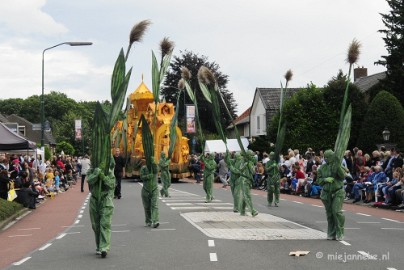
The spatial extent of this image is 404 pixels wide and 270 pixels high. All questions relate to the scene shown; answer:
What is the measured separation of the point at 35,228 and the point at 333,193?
26.2 ft

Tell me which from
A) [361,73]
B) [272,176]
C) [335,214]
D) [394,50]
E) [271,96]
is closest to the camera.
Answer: [335,214]

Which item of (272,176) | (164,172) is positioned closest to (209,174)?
(164,172)

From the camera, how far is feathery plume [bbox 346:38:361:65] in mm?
14492

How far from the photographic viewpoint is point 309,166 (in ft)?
98.9

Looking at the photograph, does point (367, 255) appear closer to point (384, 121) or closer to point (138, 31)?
point (138, 31)

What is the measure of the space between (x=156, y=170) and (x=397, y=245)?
19.2 ft

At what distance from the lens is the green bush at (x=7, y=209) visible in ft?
61.8

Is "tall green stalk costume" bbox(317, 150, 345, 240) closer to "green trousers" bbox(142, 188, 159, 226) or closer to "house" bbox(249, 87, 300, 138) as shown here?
"green trousers" bbox(142, 188, 159, 226)

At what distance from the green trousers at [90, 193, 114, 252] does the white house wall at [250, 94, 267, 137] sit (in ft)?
194

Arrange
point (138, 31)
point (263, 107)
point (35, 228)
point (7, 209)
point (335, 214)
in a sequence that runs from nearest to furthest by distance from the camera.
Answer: point (138, 31), point (335, 214), point (35, 228), point (7, 209), point (263, 107)

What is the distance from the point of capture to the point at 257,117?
74.1 m

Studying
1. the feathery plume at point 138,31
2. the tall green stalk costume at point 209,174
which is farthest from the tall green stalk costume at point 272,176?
the feathery plume at point 138,31

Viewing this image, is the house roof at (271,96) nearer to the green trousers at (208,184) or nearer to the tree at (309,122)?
the tree at (309,122)

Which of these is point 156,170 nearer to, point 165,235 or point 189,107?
point 165,235
